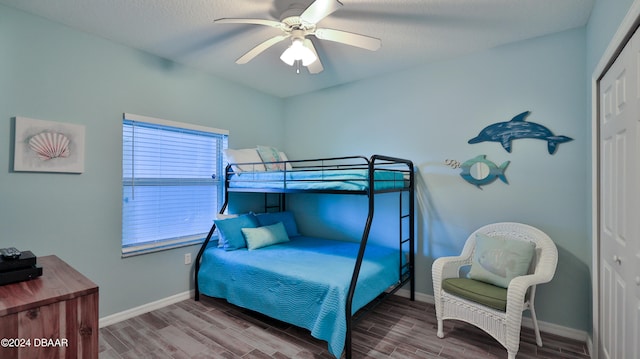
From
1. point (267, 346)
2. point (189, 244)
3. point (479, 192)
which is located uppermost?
point (479, 192)

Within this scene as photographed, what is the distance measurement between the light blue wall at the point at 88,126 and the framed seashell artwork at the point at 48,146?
0.15 ft

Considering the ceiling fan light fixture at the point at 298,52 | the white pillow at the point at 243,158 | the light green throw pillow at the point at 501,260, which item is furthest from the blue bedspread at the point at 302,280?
the ceiling fan light fixture at the point at 298,52

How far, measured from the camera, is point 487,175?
2695mm

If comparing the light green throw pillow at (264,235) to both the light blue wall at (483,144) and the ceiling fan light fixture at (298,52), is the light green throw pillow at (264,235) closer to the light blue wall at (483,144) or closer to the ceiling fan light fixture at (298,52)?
the light blue wall at (483,144)

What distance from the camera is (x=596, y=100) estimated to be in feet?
6.44

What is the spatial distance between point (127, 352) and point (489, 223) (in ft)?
10.5

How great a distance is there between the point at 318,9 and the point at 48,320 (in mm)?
2037

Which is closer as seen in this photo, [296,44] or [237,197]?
[296,44]

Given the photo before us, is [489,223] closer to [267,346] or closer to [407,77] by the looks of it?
[407,77]

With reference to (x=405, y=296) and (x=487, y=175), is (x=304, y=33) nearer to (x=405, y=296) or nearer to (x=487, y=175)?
(x=487, y=175)

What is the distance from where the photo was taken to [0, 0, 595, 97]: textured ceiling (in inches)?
79.6

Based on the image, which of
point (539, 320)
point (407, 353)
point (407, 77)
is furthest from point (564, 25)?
point (407, 353)

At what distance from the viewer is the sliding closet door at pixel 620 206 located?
1.32 metres

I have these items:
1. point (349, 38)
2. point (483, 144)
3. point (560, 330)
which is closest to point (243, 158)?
point (349, 38)
